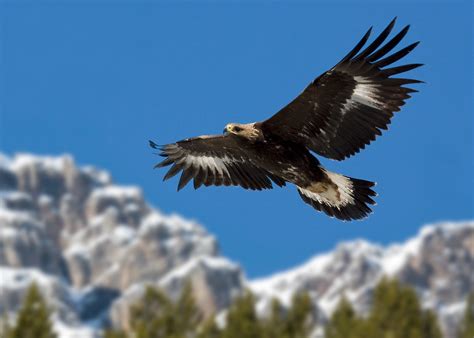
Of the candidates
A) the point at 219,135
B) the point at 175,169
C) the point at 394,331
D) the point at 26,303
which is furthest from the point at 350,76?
the point at 394,331

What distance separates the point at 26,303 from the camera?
39656mm

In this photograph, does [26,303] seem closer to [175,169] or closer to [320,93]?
[175,169]

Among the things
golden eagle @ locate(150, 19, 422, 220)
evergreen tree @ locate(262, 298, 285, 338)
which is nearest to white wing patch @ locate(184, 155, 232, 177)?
golden eagle @ locate(150, 19, 422, 220)

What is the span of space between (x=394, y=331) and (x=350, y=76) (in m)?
45.7

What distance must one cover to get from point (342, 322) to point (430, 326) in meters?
6.93

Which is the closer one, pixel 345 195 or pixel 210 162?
pixel 345 195

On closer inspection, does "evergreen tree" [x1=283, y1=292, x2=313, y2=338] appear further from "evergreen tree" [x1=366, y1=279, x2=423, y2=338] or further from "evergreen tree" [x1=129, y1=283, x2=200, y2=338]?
"evergreen tree" [x1=129, y1=283, x2=200, y2=338]

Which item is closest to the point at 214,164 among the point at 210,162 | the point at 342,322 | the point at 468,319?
the point at 210,162

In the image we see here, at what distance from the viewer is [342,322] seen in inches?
2263

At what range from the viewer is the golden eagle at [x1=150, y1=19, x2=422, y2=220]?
10852 millimetres

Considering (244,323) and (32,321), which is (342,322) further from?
(32,321)

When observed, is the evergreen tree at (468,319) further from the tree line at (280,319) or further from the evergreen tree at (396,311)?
the evergreen tree at (396,311)

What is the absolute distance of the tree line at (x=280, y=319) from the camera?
165ft

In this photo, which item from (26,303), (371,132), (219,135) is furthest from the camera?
(26,303)
